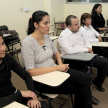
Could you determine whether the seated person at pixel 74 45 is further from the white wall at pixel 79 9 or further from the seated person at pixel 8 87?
the white wall at pixel 79 9

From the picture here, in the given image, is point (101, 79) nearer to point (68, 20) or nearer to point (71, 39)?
point (71, 39)

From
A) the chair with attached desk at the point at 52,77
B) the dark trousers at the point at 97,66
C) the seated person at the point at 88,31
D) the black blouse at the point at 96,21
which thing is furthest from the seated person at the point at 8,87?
the black blouse at the point at 96,21

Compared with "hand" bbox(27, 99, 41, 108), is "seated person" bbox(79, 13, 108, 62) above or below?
above

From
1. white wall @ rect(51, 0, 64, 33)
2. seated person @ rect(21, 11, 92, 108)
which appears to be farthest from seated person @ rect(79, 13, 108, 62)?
white wall @ rect(51, 0, 64, 33)

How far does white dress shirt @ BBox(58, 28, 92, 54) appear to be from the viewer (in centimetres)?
207

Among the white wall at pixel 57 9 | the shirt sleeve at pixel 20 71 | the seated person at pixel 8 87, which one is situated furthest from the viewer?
the white wall at pixel 57 9

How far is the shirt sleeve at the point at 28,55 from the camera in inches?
55.9

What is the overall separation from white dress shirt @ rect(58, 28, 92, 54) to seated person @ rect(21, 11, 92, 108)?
19.6 inches

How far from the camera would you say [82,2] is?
253 inches

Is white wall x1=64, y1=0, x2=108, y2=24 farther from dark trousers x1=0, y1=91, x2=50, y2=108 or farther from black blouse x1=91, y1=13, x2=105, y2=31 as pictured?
dark trousers x1=0, y1=91, x2=50, y2=108

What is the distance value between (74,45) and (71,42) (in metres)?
0.08

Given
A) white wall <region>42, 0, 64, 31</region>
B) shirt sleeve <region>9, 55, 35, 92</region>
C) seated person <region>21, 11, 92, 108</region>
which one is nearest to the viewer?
shirt sleeve <region>9, 55, 35, 92</region>

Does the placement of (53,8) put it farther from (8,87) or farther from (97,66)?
(8,87)

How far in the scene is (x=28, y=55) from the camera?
4.68 feet
